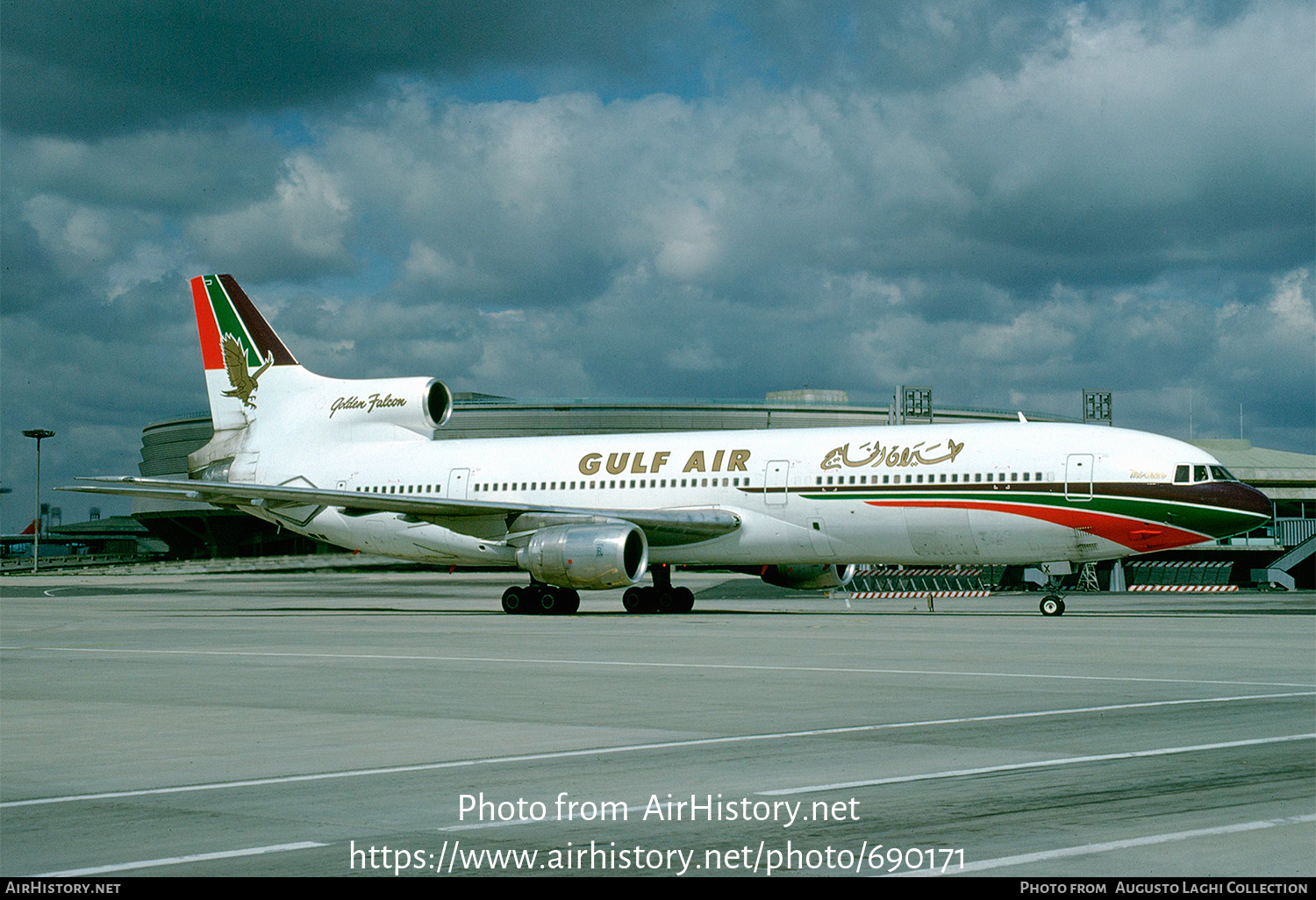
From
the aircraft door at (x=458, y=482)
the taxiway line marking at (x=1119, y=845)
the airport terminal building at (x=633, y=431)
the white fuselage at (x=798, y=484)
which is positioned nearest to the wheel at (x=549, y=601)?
the white fuselage at (x=798, y=484)

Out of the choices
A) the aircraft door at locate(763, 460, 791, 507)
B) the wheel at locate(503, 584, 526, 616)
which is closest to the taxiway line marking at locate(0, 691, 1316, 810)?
the aircraft door at locate(763, 460, 791, 507)

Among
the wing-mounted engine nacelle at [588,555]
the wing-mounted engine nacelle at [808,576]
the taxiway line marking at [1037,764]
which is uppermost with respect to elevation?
the wing-mounted engine nacelle at [588,555]

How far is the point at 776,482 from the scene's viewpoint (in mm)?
30766

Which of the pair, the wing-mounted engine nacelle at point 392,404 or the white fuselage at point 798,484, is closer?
the white fuselage at point 798,484

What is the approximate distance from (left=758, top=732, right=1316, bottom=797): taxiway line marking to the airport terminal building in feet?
191

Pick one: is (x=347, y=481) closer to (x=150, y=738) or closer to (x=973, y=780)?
(x=150, y=738)

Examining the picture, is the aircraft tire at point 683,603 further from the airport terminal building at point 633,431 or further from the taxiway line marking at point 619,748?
the airport terminal building at point 633,431

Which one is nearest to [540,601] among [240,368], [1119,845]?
[240,368]

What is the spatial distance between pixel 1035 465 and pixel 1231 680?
579 inches

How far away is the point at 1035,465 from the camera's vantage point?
93.1 feet

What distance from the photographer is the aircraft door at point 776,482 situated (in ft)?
101

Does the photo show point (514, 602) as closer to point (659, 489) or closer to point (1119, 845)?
point (659, 489)

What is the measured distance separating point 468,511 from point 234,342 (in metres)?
11.6

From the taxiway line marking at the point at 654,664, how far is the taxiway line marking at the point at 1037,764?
169 inches
